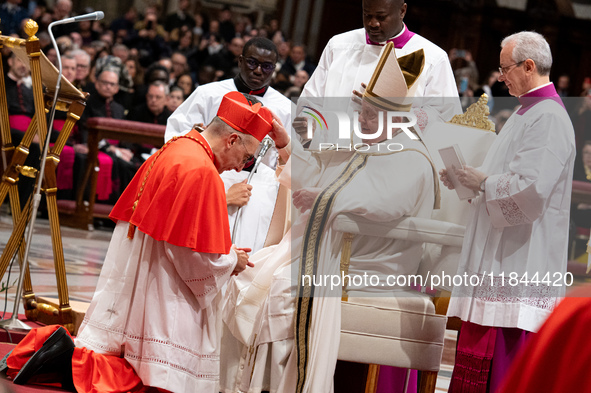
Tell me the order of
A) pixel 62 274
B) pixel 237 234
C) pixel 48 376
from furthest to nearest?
1. pixel 237 234
2. pixel 62 274
3. pixel 48 376

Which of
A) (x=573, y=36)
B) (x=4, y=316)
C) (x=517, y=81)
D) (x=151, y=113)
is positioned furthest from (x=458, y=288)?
(x=573, y=36)

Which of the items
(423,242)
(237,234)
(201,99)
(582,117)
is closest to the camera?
(423,242)

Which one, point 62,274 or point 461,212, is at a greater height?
point 461,212

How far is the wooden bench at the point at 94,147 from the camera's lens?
29.0ft

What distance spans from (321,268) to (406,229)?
407mm

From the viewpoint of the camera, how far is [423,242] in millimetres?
3436

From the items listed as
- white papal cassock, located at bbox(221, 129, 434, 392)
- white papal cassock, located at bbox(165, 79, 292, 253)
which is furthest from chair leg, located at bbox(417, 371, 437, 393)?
white papal cassock, located at bbox(165, 79, 292, 253)

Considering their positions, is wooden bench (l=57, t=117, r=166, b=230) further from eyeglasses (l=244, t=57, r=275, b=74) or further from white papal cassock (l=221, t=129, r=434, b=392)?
white papal cassock (l=221, t=129, r=434, b=392)

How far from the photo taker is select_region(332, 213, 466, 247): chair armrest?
3.37 m

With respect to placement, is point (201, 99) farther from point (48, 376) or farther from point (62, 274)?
point (48, 376)

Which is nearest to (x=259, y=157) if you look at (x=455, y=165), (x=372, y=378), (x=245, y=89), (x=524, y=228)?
(x=245, y=89)

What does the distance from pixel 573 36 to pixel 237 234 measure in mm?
12094

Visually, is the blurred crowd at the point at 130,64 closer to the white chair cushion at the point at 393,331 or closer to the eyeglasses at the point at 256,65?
the eyeglasses at the point at 256,65

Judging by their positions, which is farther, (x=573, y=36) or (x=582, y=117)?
(x=573, y=36)
